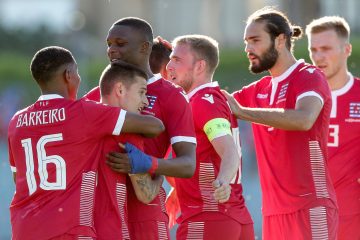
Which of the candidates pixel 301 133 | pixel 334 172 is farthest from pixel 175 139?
pixel 334 172

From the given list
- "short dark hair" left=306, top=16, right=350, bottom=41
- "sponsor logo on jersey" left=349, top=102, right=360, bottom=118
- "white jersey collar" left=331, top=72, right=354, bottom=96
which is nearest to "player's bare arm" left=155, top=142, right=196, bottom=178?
"sponsor logo on jersey" left=349, top=102, right=360, bottom=118

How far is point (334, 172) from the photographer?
941 cm

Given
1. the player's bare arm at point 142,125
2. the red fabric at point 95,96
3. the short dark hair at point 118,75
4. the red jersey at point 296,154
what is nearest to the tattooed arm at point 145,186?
the player's bare arm at point 142,125

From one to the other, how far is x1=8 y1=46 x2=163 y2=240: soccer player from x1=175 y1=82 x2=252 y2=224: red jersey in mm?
907

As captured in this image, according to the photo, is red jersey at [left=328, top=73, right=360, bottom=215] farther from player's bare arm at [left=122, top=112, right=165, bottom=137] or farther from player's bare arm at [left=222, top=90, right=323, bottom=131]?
player's bare arm at [left=122, top=112, right=165, bottom=137]

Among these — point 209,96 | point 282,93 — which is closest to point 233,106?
point 209,96

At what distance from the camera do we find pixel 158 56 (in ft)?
27.9

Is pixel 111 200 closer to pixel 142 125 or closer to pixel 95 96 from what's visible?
pixel 142 125

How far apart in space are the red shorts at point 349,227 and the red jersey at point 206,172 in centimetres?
167

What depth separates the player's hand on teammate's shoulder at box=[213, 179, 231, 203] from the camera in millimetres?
7297

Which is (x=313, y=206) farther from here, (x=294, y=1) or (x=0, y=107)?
(x=294, y=1)

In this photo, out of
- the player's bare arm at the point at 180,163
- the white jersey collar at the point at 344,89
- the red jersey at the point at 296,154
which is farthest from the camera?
the white jersey collar at the point at 344,89

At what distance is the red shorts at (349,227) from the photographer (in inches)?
369

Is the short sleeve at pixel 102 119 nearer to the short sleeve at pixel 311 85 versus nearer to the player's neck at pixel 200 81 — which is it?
the player's neck at pixel 200 81
